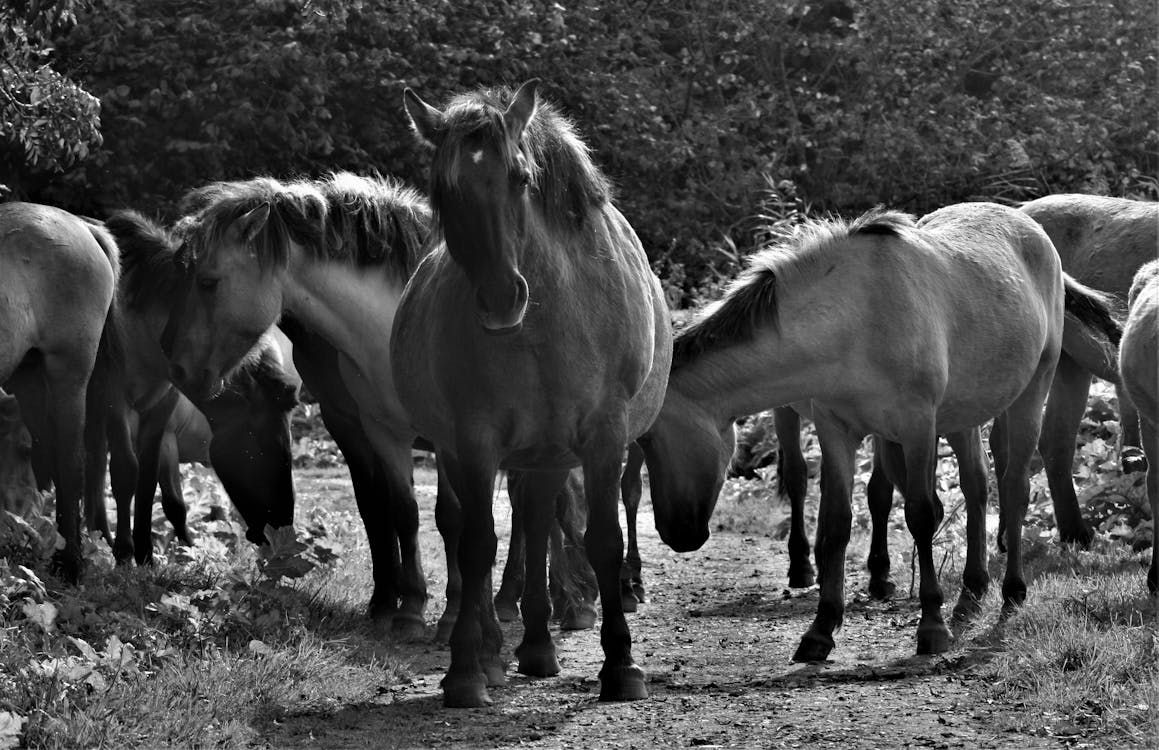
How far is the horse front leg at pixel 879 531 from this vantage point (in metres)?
7.79

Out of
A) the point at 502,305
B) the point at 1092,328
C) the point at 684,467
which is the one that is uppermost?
the point at 502,305

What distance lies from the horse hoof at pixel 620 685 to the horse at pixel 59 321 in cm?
251

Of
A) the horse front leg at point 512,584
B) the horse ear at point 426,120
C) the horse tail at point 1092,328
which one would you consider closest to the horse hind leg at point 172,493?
the horse front leg at point 512,584

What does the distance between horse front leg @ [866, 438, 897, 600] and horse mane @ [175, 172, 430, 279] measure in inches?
102

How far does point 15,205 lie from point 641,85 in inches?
469

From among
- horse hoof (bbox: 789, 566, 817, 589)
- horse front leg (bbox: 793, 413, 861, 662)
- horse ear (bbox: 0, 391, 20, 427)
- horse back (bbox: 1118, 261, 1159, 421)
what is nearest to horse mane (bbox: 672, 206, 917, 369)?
horse front leg (bbox: 793, 413, 861, 662)

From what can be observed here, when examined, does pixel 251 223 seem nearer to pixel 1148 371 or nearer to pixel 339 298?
pixel 339 298

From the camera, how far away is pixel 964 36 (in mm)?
18750

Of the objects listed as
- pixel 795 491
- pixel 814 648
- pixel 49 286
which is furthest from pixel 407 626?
pixel 795 491

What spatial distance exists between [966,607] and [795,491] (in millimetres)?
2227

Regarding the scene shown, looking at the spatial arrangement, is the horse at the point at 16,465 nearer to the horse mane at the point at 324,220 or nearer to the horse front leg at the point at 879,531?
the horse mane at the point at 324,220

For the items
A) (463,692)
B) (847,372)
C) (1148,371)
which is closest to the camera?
(463,692)

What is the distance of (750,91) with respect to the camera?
18938mm

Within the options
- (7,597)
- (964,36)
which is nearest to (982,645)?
(7,597)
